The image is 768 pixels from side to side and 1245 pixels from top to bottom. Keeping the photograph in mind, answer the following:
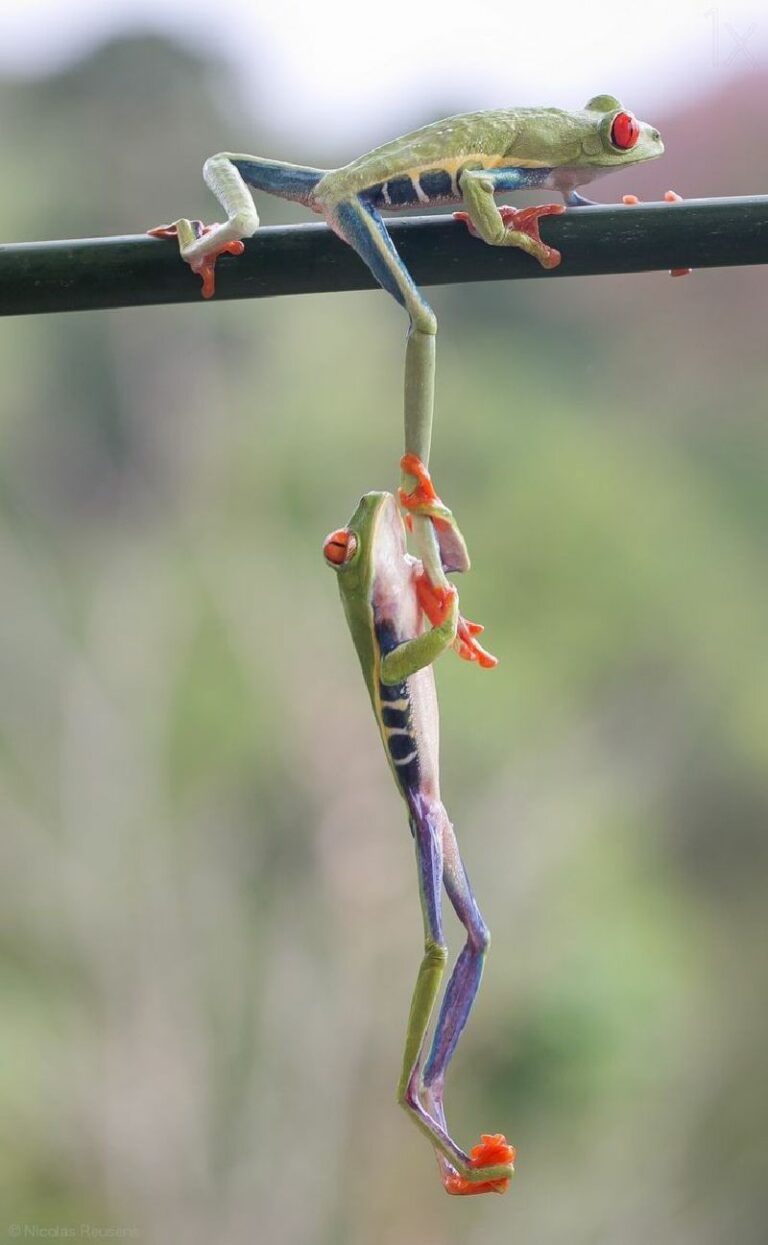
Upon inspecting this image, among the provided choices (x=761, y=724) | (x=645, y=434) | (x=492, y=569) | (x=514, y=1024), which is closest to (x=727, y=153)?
(x=645, y=434)

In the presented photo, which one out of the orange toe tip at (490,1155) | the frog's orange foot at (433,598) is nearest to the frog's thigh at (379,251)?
the frog's orange foot at (433,598)

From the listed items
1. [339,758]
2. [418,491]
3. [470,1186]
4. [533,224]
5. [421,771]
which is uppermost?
[533,224]

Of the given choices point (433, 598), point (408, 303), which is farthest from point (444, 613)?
point (408, 303)

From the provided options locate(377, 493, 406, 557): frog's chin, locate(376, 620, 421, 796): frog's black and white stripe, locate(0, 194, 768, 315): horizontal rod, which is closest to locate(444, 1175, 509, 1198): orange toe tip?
locate(376, 620, 421, 796): frog's black and white stripe

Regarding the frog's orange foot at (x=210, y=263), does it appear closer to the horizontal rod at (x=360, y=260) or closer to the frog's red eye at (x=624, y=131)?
the horizontal rod at (x=360, y=260)

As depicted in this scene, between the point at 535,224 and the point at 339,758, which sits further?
the point at 339,758

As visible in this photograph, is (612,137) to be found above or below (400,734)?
above

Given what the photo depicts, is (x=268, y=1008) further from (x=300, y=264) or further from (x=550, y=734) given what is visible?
(x=300, y=264)

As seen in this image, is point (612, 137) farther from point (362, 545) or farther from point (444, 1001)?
point (444, 1001)
